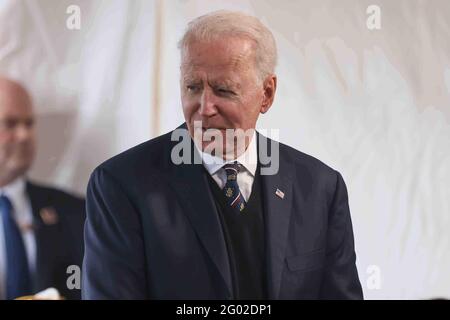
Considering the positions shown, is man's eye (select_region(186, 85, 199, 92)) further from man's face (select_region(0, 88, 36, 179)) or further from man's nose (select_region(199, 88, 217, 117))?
man's face (select_region(0, 88, 36, 179))

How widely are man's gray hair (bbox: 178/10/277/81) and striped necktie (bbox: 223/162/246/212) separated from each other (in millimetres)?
216

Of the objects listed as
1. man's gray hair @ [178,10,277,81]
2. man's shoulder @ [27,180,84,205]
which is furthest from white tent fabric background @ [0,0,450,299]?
man's gray hair @ [178,10,277,81]

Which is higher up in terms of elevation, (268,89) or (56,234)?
(268,89)

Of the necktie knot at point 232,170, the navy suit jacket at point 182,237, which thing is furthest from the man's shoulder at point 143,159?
the necktie knot at point 232,170

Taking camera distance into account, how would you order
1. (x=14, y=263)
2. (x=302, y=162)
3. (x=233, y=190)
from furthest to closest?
Result: (x=14, y=263)
(x=302, y=162)
(x=233, y=190)

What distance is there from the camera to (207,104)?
133 centimetres

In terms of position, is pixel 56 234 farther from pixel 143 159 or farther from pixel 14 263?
pixel 143 159

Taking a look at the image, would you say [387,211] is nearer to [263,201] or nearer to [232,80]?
[263,201]

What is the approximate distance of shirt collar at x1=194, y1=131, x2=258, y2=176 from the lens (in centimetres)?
143

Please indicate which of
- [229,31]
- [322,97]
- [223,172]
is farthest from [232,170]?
[322,97]

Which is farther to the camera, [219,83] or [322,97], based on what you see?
[322,97]

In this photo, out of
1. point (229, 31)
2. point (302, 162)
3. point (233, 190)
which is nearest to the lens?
point (229, 31)

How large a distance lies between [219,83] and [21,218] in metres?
0.78
